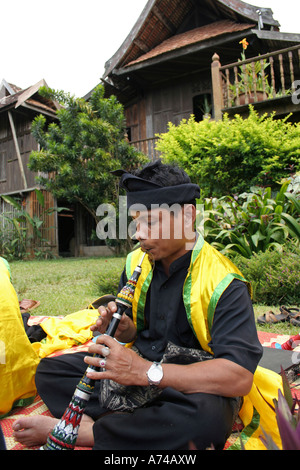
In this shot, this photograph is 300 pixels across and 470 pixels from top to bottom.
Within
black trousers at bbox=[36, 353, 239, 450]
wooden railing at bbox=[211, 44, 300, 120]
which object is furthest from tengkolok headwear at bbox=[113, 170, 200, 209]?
wooden railing at bbox=[211, 44, 300, 120]

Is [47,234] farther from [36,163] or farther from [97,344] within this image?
[97,344]

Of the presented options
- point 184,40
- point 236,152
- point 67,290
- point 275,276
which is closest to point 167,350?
point 275,276

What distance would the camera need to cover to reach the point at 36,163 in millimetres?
10125

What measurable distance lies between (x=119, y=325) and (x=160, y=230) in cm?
58

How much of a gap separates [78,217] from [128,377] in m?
12.4

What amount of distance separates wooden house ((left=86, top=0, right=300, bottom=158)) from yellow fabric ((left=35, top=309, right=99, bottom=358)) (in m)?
7.51

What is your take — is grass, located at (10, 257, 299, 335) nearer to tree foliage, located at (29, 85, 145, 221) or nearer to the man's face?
the man's face

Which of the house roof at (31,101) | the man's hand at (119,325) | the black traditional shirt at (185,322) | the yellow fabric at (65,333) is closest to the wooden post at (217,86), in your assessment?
the house roof at (31,101)

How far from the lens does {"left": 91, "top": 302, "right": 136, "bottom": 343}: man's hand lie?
1.80 metres

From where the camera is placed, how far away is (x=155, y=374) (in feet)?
4.76

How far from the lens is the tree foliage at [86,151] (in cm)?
980

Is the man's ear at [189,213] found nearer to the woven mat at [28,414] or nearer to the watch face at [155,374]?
the watch face at [155,374]
